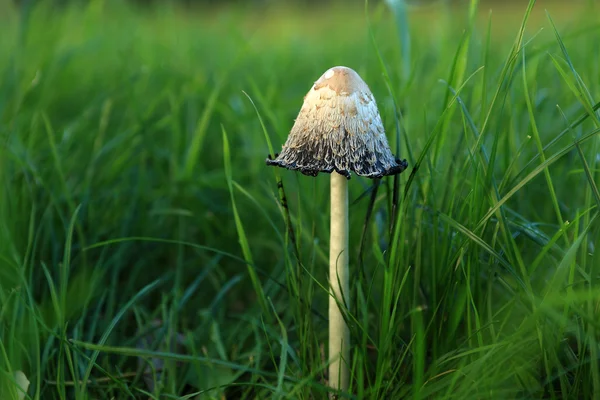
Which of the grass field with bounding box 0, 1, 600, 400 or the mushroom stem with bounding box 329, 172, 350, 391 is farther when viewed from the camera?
the mushroom stem with bounding box 329, 172, 350, 391

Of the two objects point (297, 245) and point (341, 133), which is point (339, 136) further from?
point (297, 245)

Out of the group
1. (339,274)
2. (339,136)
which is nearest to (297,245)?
(339,274)

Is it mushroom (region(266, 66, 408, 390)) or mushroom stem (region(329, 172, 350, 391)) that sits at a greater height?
mushroom (region(266, 66, 408, 390))

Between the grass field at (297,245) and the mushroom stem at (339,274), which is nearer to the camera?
the grass field at (297,245)

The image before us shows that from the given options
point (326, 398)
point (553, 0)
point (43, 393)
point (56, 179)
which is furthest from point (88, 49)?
point (553, 0)

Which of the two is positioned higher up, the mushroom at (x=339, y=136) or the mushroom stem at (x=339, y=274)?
the mushroom at (x=339, y=136)
